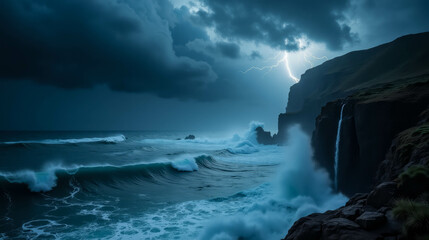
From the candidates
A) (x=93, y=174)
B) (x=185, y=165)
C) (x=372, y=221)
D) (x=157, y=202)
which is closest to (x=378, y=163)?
(x=372, y=221)

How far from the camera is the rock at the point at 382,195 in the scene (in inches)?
188

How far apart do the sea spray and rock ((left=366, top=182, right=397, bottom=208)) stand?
455cm

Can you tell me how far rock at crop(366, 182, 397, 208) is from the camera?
4766mm

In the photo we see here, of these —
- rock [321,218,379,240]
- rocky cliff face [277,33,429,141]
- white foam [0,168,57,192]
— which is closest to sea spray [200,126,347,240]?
rock [321,218,379,240]

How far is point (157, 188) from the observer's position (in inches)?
663

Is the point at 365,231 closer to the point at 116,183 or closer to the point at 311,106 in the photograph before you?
the point at 116,183

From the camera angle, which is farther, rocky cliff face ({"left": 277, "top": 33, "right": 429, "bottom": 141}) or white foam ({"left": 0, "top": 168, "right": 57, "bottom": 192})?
rocky cliff face ({"left": 277, "top": 33, "right": 429, "bottom": 141})

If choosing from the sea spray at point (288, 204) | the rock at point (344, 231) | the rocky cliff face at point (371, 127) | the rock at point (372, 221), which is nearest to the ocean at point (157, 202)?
the sea spray at point (288, 204)

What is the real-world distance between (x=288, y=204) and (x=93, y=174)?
1600 cm

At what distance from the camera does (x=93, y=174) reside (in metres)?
17.5

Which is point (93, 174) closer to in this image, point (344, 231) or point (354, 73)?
point (344, 231)

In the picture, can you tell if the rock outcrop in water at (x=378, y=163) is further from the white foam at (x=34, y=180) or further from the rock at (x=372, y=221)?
the white foam at (x=34, y=180)

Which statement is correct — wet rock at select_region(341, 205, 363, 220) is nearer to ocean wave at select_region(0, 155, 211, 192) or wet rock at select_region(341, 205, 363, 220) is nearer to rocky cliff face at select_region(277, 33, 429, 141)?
ocean wave at select_region(0, 155, 211, 192)

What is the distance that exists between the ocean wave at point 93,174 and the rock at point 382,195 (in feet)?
58.5
